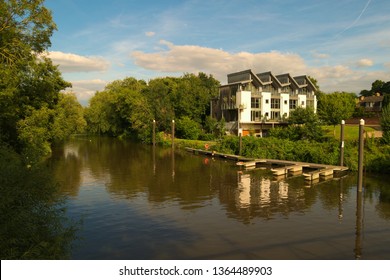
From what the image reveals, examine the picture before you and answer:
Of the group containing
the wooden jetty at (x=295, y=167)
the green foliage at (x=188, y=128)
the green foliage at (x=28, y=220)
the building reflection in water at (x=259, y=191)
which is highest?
the green foliage at (x=188, y=128)

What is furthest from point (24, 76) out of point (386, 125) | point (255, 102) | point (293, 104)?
point (293, 104)

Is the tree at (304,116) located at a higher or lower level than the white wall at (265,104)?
lower

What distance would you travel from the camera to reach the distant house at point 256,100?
60000mm

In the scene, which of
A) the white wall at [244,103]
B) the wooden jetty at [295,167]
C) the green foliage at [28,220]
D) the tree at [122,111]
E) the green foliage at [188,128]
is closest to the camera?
the green foliage at [28,220]

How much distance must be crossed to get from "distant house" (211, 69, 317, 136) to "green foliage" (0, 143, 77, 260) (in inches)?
1884

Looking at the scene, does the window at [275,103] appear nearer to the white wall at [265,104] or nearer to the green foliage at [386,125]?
the white wall at [265,104]

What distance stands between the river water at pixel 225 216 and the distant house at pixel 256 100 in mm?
28504

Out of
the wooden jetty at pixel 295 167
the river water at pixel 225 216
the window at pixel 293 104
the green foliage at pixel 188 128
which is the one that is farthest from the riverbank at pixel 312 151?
the window at pixel 293 104

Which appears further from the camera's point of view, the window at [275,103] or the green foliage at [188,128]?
the window at [275,103]

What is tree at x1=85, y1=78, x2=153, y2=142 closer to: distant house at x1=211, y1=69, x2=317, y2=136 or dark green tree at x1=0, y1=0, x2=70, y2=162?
distant house at x1=211, y1=69, x2=317, y2=136

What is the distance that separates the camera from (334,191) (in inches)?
979

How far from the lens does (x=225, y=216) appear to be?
1878cm

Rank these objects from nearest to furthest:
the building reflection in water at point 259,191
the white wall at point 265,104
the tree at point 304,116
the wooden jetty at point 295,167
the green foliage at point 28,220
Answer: the green foliage at point 28,220, the building reflection in water at point 259,191, the wooden jetty at point 295,167, the tree at point 304,116, the white wall at point 265,104

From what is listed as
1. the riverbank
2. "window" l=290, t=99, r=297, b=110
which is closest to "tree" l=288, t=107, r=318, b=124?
the riverbank
